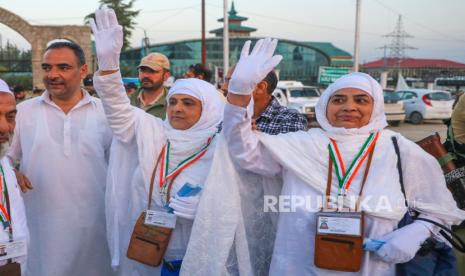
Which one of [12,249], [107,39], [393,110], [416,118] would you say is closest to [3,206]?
[12,249]

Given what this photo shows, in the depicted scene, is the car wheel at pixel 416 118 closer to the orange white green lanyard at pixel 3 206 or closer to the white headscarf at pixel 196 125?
the white headscarf at pixel 196 125

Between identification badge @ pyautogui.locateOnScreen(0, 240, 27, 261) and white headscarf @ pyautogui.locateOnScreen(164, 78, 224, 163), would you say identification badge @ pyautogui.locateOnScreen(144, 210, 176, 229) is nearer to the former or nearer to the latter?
white headscarf @ pyautogui.locateOnScreen(164, 78, 224, 163)

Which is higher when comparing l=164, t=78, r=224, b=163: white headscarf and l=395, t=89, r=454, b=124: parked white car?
l=164, t=78, r=224, b=163: white headscarf

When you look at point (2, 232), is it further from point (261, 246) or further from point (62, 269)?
point (261, 246)

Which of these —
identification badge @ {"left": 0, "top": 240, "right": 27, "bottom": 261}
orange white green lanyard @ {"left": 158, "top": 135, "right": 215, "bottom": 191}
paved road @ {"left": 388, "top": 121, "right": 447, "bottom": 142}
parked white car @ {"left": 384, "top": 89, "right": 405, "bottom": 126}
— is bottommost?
paved road @ {"left": 388, "top": 121, "right": 447, "bottom": 142}

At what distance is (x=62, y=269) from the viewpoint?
3064mm

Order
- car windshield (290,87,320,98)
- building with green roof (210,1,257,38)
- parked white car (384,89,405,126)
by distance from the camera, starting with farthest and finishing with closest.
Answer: building with green roof (210,1,257,38), car windshield (290,87,320,98), parked white car (384,89,405,126)

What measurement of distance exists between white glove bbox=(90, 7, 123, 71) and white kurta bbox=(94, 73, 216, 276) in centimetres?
8

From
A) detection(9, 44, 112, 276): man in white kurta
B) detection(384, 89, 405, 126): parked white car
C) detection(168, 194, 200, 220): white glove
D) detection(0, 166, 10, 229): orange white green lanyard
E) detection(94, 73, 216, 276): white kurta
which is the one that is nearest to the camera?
detection(0, 166, 10, 229): orange white green lanyard

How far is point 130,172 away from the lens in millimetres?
2779

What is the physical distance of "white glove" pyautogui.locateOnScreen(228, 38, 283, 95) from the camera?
6.77 ft

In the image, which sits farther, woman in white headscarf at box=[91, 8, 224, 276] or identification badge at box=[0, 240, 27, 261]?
woman in white headscarf at box=[91, 8, 224, 276]

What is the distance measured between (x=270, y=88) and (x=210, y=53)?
150ft

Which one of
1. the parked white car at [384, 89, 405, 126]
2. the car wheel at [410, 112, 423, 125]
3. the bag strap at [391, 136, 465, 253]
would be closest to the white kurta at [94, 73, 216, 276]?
the bag strap at [391, 136, 465, 253]
